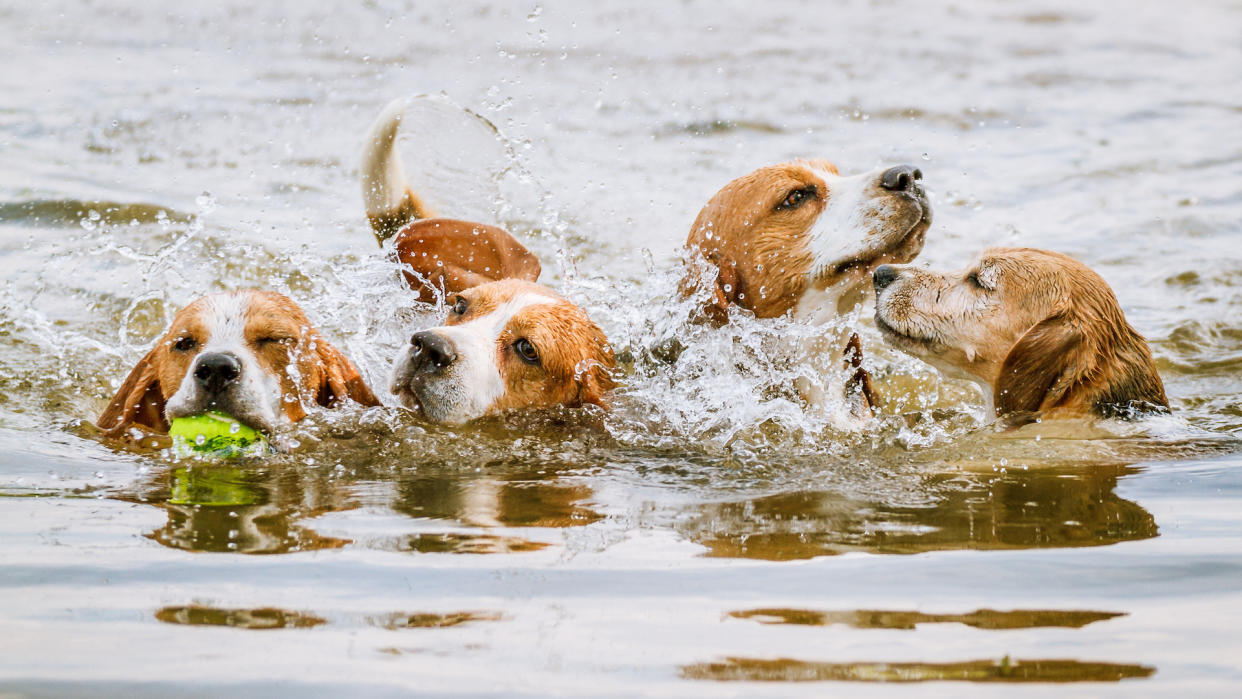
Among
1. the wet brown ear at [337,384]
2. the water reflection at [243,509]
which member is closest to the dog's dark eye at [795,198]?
the wet brown ear at [337,384]

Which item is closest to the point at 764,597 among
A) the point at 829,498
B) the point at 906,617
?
the point at 906,617

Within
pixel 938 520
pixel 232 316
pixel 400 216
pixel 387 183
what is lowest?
A: pixel 938 520

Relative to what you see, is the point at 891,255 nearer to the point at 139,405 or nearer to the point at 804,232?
the point at 804,232

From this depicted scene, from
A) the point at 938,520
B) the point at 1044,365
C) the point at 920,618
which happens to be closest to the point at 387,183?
the point at 1044,365

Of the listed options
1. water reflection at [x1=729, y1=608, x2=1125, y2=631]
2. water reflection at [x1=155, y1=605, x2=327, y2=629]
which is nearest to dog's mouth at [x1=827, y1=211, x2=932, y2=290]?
water reflection at [x1=729, y1=608, x2=1125, y2=631]

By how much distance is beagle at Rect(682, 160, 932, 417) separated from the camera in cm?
514

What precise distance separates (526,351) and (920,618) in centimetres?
238

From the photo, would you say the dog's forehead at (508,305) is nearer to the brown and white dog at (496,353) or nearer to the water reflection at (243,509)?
the brown and white dog at (496,353)

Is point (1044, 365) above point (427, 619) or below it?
above

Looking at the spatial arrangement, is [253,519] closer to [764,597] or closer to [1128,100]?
[764,597]

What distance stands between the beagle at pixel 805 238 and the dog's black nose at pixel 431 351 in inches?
50.3

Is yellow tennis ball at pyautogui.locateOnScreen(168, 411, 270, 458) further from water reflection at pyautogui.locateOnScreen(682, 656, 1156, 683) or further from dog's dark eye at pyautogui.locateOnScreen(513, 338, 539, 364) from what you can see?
water reflection at pyautogui.locateOnScreen(682, 656, 1156, 683)

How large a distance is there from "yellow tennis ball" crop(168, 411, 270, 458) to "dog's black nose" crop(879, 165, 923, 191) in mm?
2711

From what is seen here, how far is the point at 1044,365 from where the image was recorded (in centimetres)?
489
